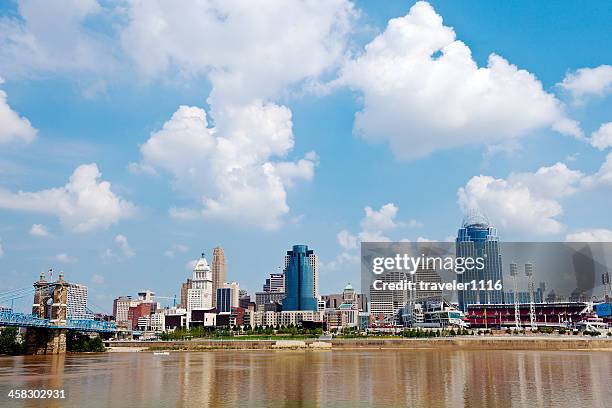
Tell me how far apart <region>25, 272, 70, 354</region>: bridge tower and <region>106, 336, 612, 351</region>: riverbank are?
22909 mm

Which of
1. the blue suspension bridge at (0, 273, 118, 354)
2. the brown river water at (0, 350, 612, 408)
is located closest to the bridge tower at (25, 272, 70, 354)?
the blue suspension bridge at (0, 273, 118, 354)

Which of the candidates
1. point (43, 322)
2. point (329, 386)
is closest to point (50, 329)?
point (43, 322)

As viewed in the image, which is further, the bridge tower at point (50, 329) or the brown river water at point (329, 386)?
the bridge tower at point (50, 329)

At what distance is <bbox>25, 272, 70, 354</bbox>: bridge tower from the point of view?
102 m

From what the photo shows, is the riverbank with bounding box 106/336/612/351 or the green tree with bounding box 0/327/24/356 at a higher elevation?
the green tree with bounding box 0/327/24/356

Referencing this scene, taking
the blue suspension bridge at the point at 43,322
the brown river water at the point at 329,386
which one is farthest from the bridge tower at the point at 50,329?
the brown river water at the point at 329,386

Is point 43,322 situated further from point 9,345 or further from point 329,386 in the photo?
point 329,386

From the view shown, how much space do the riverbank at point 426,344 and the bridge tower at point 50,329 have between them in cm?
2291

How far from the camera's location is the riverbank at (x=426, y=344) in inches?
4464

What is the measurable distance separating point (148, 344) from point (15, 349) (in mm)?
39092

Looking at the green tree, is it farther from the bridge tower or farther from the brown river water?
the brown river water

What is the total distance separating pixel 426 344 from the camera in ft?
400

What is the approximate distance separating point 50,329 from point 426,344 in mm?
75755

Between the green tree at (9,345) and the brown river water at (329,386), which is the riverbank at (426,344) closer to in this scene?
the green tree at (9,345)
